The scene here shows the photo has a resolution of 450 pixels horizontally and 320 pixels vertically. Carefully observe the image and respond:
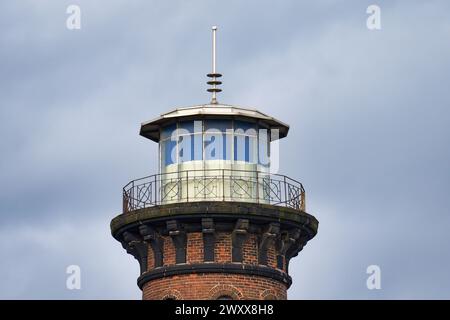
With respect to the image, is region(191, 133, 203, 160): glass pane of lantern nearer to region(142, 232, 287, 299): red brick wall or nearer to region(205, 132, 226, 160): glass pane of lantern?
region(205, 132, 226, 160): glass pane of lantern

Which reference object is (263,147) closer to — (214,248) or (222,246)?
(222,246)

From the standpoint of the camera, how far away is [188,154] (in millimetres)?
79188

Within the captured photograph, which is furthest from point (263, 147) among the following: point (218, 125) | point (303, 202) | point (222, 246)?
point (222, 246)

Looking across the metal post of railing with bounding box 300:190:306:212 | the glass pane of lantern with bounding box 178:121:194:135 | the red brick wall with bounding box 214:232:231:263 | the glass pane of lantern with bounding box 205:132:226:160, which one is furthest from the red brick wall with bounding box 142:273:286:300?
the glass pane of lantern with bounding box 178:121:194:135

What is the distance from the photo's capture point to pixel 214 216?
77688 millimetres

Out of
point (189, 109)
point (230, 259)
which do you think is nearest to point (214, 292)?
point (230, 259)

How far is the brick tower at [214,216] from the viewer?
77.8m

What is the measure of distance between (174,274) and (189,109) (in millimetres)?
5310

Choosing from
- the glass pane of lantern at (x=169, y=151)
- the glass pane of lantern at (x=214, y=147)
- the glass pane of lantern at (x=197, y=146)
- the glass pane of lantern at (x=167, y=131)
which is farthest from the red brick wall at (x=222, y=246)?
the glass pane of lantern at (x=167, y=131)

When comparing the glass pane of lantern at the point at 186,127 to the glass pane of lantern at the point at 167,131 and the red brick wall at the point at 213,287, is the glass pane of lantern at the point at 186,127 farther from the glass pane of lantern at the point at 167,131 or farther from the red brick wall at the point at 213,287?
the red brick wall at the point at 213,287

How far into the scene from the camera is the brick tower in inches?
3061
